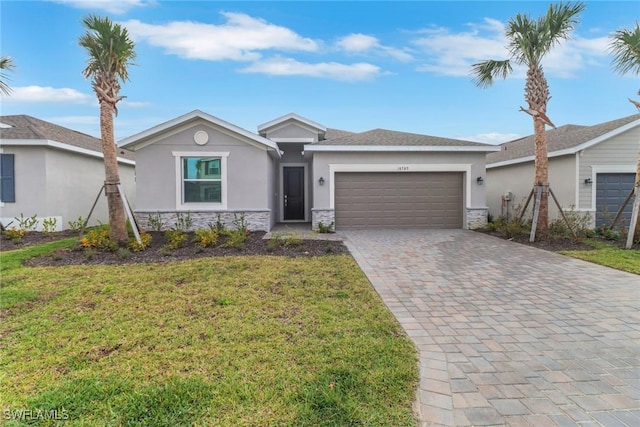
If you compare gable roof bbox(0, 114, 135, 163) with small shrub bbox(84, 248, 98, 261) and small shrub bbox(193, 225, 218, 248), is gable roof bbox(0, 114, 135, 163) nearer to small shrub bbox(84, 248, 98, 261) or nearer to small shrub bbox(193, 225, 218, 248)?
small shrub bbox(84, 248, 98, 261)

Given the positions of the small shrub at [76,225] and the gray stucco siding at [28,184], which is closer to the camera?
the gray stucco siding at [28,184]

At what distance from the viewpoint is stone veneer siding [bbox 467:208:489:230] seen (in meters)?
12.9

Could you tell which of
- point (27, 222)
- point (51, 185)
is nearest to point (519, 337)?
point (51, 185)

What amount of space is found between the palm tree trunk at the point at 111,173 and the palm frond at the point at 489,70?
11.2 meters

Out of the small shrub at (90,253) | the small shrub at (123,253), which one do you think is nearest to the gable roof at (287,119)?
the small shrub at (123,253)

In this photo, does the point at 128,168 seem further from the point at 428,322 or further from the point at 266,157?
the point at 428,322

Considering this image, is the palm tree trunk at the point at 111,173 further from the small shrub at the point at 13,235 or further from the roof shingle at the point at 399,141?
the roof shingle at the point at 399,141

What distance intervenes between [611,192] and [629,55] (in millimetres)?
5099

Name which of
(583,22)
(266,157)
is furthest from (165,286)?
(583,22)

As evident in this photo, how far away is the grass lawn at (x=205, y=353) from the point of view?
2.48m

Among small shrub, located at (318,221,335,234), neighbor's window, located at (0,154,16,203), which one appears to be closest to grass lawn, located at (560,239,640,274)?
small shrub, located at (318,221,335,234)

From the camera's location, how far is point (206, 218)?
11.6 metres

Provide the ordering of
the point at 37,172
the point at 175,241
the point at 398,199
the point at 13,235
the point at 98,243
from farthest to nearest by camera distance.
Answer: the point at 398,199, the point at 37,172, the point at 13,235, the point at 175,241, the point at 98,243

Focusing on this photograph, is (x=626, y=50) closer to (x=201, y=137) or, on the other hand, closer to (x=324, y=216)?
(x=324, y=216)
